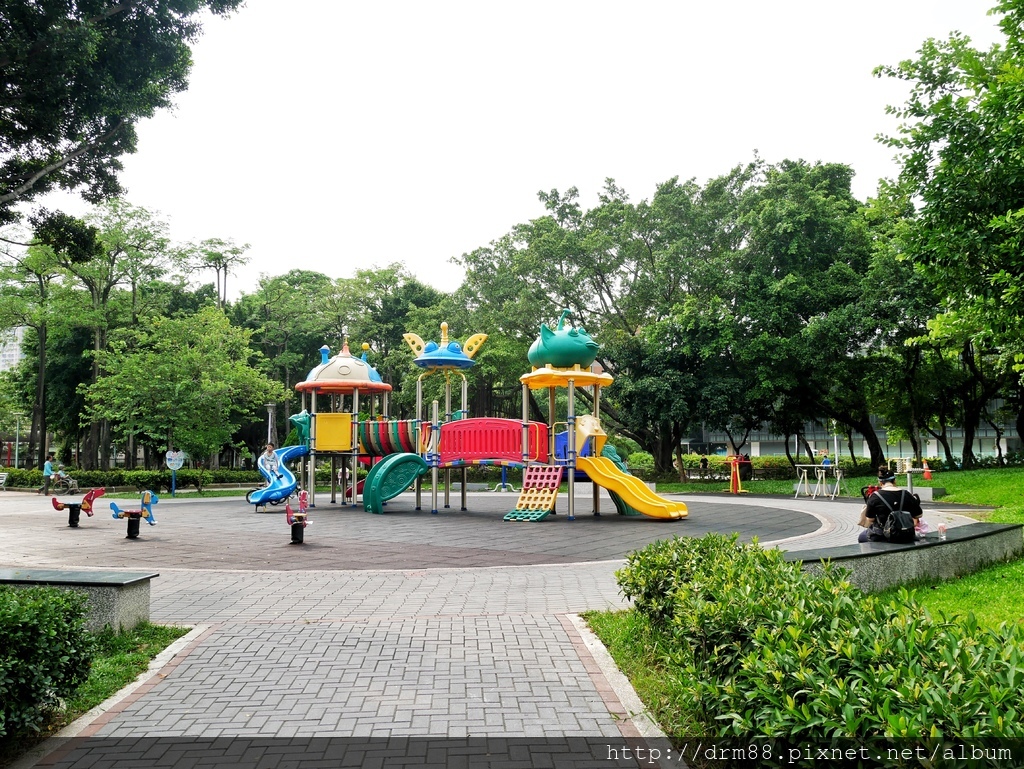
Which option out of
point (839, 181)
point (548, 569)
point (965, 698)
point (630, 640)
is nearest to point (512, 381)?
point (839, 181)

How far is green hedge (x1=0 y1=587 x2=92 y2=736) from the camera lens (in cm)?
409

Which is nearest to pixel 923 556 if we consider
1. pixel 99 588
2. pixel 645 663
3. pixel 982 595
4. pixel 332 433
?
pixel 982 595

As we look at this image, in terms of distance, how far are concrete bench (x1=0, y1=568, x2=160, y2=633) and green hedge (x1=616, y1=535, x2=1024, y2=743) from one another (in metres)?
4.75

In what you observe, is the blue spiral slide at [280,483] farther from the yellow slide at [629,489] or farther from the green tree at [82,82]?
the green tree at [82,82]

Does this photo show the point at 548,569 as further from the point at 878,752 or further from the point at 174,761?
the point at 878,752

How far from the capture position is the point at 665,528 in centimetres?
1627

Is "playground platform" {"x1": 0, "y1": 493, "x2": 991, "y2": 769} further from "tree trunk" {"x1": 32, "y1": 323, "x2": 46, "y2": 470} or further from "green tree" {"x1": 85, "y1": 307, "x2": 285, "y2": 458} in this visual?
Result: "tree trunk" {"x1": 32, "y1": 323, "x2": 46, "y2": 470}

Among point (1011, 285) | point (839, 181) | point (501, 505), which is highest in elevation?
point (839, 181)

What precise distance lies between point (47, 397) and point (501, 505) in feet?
108

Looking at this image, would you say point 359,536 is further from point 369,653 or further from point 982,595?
point 982,595

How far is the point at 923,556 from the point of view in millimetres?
8609

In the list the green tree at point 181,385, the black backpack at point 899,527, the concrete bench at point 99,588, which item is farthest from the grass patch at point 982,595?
the green tree at point 181,385

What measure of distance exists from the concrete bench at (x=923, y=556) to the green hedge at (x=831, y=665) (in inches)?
92.1

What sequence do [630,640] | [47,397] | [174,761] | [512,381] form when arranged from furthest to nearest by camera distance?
[47,397] < [512,381] < [630,640] < [174,761]
